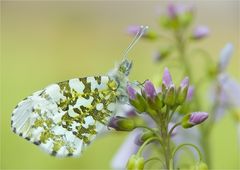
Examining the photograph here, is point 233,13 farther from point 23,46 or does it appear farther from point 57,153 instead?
point 57,153

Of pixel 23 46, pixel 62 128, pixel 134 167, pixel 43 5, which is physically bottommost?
pixel 134 167

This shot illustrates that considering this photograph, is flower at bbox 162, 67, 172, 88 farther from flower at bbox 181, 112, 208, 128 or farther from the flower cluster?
flower at bbox 181, 112, 208, 128

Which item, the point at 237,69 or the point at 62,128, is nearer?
the point at 62,128

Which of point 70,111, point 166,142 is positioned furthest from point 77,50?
point 166,142

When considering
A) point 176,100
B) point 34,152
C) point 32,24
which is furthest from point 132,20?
point 176,100

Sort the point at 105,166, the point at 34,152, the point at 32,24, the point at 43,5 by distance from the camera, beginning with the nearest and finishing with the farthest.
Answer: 1. the point at 105,166
2. the point at 34,152
3. the point at 32,24
4. the point at 43,5

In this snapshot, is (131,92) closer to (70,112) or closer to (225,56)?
(70,112)

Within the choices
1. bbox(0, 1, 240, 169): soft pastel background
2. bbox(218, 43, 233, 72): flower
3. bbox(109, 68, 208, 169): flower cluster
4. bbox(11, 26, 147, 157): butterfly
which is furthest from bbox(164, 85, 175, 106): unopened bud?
bbox(0, 1, 240, 169): soft pastel background
